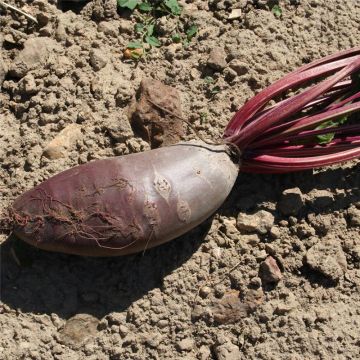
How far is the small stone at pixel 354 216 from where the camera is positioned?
314cm

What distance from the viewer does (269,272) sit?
299 cm

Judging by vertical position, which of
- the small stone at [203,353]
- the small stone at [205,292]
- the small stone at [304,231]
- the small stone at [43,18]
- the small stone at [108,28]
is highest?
the small stone at [43,18]

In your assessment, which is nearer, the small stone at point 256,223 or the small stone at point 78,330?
the small stone at point 78,330

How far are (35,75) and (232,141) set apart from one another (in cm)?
107

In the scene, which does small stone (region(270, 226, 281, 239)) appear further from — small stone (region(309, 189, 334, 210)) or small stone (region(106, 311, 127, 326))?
small stone (region(106, 311, 127, 326))

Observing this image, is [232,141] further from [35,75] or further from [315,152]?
[35,75]

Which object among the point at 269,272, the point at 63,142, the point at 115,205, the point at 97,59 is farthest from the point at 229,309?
the point at 97,59

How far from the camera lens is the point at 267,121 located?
2.96 meters

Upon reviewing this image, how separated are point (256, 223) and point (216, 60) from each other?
34.9 inches

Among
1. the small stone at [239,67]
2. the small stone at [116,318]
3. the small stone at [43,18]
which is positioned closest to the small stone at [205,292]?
the small stone at [116,318]

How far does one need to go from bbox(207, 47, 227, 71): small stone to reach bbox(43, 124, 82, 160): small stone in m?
0.77

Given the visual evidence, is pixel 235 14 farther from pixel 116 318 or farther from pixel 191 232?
pixel 116 318

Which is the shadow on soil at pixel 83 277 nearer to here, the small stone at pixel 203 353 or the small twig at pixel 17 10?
the small stone at pixel 203 353

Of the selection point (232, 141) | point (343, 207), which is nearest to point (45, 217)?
point (232, 141)
